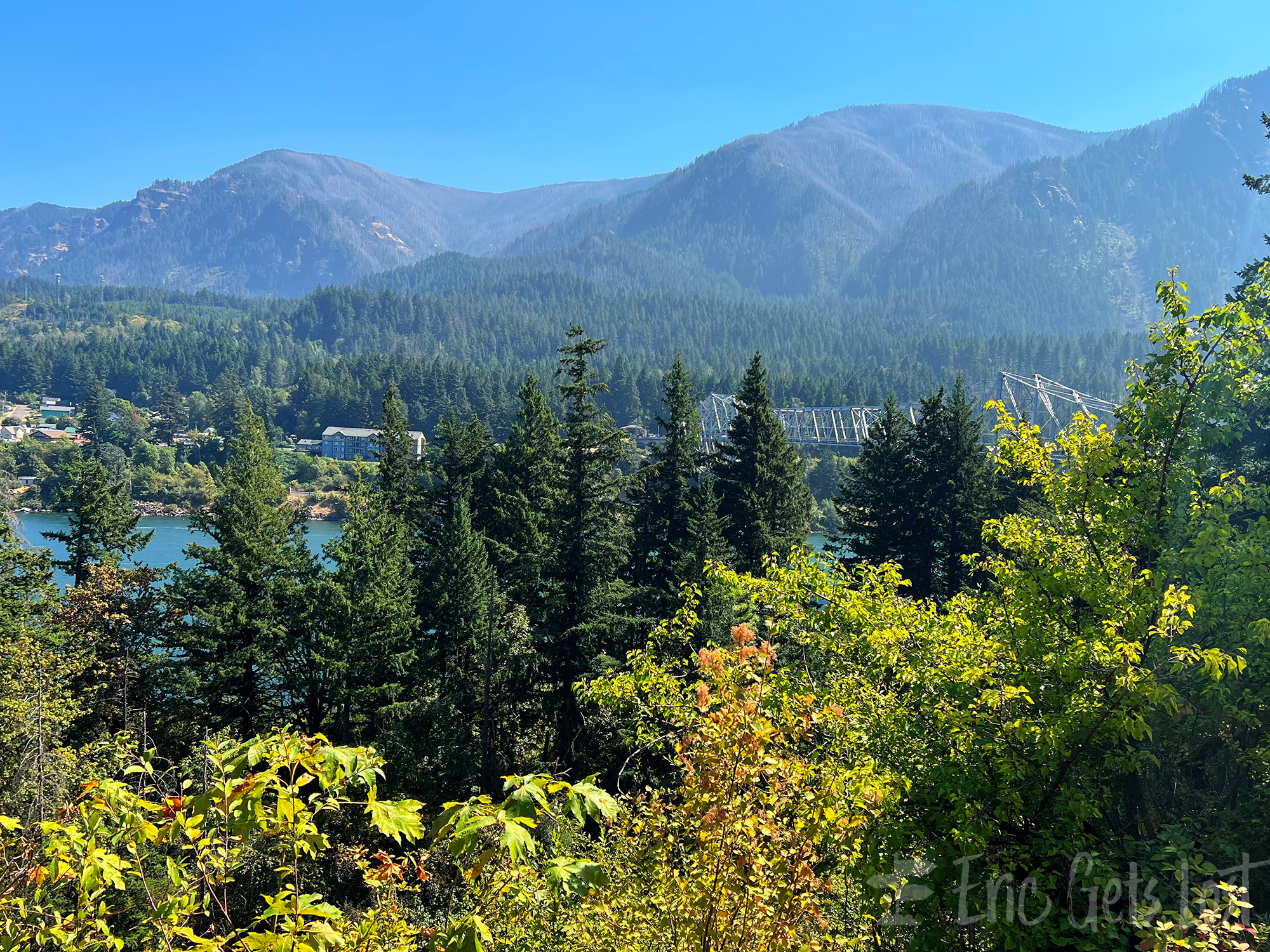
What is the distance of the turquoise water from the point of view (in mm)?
59844

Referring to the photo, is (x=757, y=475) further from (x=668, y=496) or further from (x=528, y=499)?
(x=528, y=499)

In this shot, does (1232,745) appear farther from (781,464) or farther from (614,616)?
(781,464)

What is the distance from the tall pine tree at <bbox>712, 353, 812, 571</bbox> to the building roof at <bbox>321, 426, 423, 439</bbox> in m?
Answer: 101

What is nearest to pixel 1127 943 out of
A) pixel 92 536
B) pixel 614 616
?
pixel 614 616

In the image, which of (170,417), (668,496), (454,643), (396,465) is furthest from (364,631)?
(170,417)

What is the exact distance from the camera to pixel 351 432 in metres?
133

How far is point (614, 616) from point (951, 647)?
52.7 feet

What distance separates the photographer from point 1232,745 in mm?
8117

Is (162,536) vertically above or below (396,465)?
below

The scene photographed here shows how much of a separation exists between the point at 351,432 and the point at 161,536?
2432 inches

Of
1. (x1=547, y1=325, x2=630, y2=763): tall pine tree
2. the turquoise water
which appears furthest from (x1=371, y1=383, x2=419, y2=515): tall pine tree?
the turquoise water

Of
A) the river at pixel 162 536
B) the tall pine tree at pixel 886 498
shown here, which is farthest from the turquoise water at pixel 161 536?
the tall pine tree at pixel 886 498

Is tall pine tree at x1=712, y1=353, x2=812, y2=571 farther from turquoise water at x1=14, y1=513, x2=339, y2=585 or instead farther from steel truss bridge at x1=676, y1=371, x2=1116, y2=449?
steel truss bridge at x1=676, y1=371, x2=1116, y2=449

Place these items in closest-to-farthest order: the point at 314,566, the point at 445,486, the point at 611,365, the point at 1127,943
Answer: the point at 1127,943 < the point at 314,566 < the point at 445,486 < the point at 611,365
